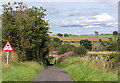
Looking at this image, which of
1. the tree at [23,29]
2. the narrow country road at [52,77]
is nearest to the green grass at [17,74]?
the narrow country road at [52,77]

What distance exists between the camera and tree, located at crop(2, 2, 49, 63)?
2180 cm

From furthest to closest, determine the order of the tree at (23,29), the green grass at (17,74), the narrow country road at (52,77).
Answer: the tree at (23,29)
the narrow country road at (52,77)
the green grass at (17,74)

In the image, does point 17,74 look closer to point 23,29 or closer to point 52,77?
point 52,77

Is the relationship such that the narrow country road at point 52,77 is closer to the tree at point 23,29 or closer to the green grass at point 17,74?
the green grass at point 17,74

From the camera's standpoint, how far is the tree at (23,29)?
2180 centimetres

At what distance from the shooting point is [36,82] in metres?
11.2

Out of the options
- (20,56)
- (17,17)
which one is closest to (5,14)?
(17,17)

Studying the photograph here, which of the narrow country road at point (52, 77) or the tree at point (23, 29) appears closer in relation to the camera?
the narrow country road at point (52, 77)

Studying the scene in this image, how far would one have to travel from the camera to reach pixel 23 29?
21766 millimetres

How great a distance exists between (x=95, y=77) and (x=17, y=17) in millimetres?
14039

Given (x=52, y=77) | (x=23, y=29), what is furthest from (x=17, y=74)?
(x=23, y=29)

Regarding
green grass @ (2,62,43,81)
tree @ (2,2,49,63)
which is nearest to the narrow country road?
green grass @ (2,62,43,81)

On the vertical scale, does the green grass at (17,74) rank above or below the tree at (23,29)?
below

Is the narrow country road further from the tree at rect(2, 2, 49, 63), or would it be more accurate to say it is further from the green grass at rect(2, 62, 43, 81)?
→ the tree at rect(2, 2, 49, 63)
